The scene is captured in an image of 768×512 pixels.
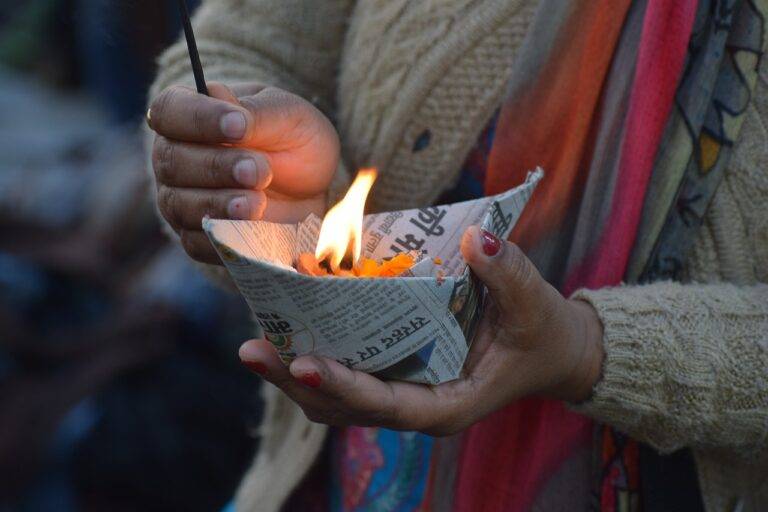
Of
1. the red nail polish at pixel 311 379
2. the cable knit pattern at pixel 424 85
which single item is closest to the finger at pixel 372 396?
the red nail polish at pixel 311 379

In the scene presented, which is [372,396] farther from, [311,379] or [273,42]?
[273,42]

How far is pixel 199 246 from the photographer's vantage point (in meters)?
1.05

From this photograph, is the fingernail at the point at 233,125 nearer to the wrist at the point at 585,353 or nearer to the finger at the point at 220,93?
the finger at the point at 220,93

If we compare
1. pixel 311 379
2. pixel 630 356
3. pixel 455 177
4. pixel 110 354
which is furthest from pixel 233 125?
pixel 110 354

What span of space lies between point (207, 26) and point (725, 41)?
0.80 metres

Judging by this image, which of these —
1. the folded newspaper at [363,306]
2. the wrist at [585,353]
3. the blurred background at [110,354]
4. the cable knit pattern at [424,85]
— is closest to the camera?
the folded newspaper at [363,306]

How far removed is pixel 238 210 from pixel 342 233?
0.12m

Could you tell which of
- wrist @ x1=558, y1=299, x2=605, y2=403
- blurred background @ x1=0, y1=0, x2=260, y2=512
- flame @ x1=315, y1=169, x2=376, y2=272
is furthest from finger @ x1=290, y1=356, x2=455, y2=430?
blurred background @ x1=0, y1=0, x2=260, y2=512

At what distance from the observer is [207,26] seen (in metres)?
1.41

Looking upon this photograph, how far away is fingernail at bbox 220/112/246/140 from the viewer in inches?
36.1

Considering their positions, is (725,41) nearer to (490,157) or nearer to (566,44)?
(566,44)

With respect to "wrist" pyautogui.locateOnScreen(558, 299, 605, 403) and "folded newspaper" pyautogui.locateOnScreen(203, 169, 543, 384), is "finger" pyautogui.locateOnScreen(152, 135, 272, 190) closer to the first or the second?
"folded newspaper" pyautogui.locateOnScreen(203, 169, 543, 384)

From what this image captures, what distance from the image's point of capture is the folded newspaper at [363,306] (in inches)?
30.3

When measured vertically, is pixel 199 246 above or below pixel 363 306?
below
